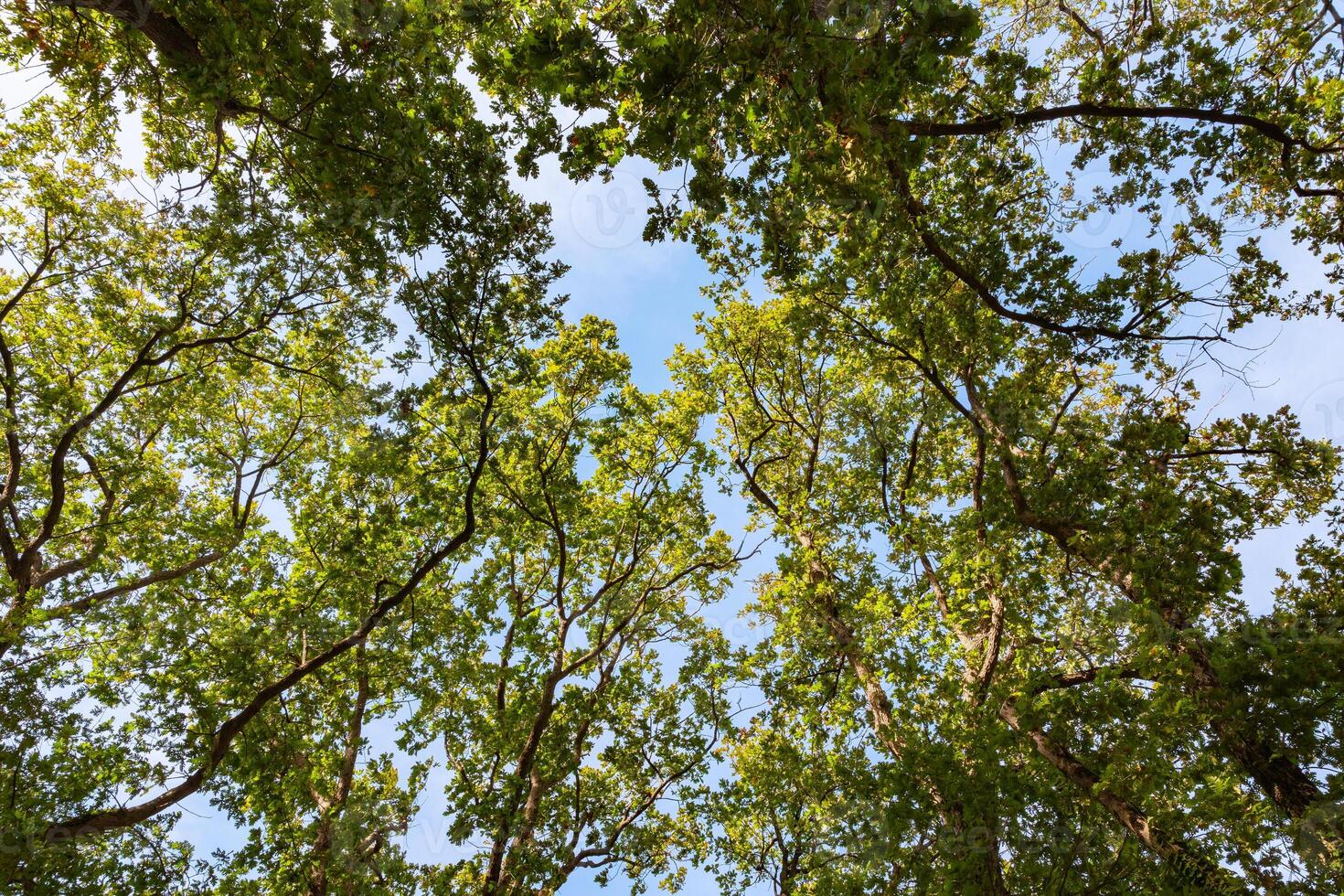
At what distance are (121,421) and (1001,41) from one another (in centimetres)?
1660

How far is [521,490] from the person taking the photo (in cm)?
1149

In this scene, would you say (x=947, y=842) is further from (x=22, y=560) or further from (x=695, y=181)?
(x=22, y=560)

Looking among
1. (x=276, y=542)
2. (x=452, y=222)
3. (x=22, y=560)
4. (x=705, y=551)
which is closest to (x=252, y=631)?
(x=276, y=542)

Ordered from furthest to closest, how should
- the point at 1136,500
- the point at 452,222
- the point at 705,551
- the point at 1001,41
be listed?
the point at 705,551
the point at 1001,41
the point at 1136,500
the point at 452,222

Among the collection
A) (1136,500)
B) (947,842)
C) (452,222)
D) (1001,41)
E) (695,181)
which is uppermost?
(1001,41)

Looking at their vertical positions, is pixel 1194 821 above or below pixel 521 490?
below

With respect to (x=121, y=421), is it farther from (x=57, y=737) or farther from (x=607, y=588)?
(x=607, y=588)

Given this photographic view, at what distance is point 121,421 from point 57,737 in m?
5.88

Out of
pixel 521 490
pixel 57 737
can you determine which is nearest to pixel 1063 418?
pixel 521 490

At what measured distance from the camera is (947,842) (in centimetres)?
578

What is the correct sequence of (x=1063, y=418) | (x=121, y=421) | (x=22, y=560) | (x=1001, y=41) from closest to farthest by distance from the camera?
(x=1001, y=41) < (x=22, y=560) < (x=1063, y=418) < (x=121, y=421)

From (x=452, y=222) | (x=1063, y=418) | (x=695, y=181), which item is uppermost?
(x=1063, y=418)

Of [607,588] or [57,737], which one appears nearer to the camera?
[57,737]

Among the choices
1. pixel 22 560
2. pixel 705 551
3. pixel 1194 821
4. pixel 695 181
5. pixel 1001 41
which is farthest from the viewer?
pixel 705 551
